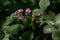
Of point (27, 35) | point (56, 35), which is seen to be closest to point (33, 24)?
point (27, 35)

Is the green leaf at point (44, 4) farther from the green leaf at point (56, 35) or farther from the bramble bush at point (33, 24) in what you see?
the green leaf at point (56, 35)

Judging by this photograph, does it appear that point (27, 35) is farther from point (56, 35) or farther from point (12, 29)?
point (56, 35)

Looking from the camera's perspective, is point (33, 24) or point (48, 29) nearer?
point (48, 29)

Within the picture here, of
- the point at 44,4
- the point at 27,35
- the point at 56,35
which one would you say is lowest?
the point at 56,35

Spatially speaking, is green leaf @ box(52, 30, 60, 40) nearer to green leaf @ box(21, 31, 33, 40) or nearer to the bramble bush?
the bramble bush

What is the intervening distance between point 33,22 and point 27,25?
52 mm

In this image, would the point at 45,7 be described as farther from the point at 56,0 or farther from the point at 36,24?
the point at 56,0

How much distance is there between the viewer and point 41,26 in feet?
4.83

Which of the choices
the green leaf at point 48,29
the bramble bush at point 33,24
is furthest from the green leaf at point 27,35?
the green leaf at point 48,29

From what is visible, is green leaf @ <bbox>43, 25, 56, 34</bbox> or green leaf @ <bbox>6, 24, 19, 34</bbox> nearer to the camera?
green leaf @ <bbox>43, 25, 56, 34</bbox>

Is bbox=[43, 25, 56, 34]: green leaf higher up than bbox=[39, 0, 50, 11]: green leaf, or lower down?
lower down

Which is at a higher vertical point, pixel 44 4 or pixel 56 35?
pixel 44 4

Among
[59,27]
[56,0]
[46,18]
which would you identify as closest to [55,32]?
[59,27]

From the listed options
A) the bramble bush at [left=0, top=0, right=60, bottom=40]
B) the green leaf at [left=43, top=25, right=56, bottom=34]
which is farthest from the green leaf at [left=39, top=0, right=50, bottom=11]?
the green leaf at [left=43, top=25, right=56, bottom=34]
